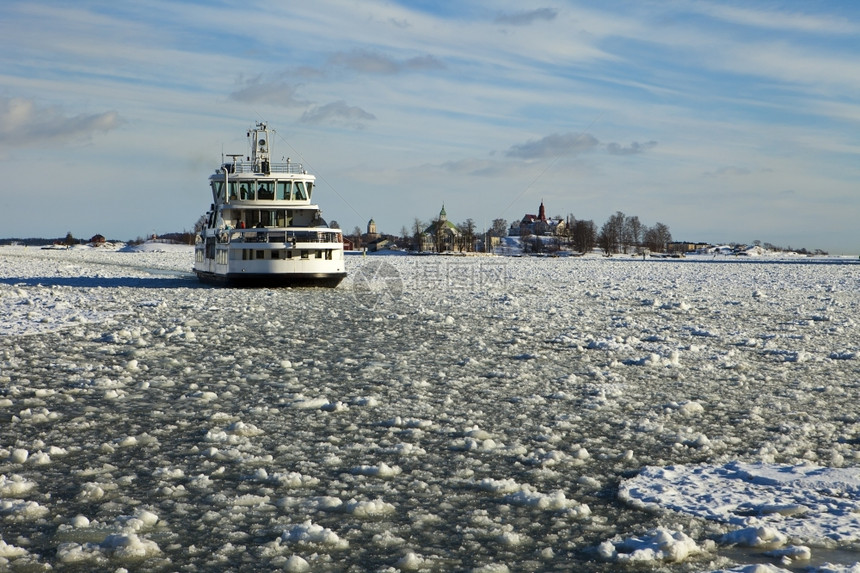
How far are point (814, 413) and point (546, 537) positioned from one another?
5056 mm

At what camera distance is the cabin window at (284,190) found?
33.4 metres

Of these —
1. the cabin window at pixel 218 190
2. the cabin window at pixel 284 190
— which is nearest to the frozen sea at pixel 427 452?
the cabin window at pixel 284 190

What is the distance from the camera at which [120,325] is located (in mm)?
16297

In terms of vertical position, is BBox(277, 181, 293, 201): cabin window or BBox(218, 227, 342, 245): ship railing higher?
BBox(277, 181, 293, 201): cabin window

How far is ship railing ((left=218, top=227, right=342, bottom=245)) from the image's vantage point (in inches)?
1150

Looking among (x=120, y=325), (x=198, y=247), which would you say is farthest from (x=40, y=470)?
(x=198, y=247)

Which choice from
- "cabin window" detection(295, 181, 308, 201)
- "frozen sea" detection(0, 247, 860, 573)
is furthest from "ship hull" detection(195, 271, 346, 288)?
"frozen sea" detection(0, 247, 860, 573)

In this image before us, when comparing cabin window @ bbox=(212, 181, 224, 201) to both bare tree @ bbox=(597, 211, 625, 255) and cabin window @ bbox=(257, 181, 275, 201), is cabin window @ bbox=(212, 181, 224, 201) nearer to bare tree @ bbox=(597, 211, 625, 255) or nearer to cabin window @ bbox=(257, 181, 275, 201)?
cabin window @ bbox=(257, 181, 275, 201)

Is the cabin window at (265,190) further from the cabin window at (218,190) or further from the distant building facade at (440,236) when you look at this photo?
the distant building facade at (440,236)

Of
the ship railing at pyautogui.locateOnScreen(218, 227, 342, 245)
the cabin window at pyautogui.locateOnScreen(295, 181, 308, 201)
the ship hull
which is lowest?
the ship hull

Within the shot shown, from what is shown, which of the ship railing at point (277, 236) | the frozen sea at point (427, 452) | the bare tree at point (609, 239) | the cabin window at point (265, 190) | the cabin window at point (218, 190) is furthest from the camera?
the bare tree at point (609, 239)

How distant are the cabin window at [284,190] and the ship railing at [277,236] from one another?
4121mm

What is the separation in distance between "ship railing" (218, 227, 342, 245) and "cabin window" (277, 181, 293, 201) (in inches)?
162

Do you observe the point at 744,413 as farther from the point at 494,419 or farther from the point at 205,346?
the point at 205,346
